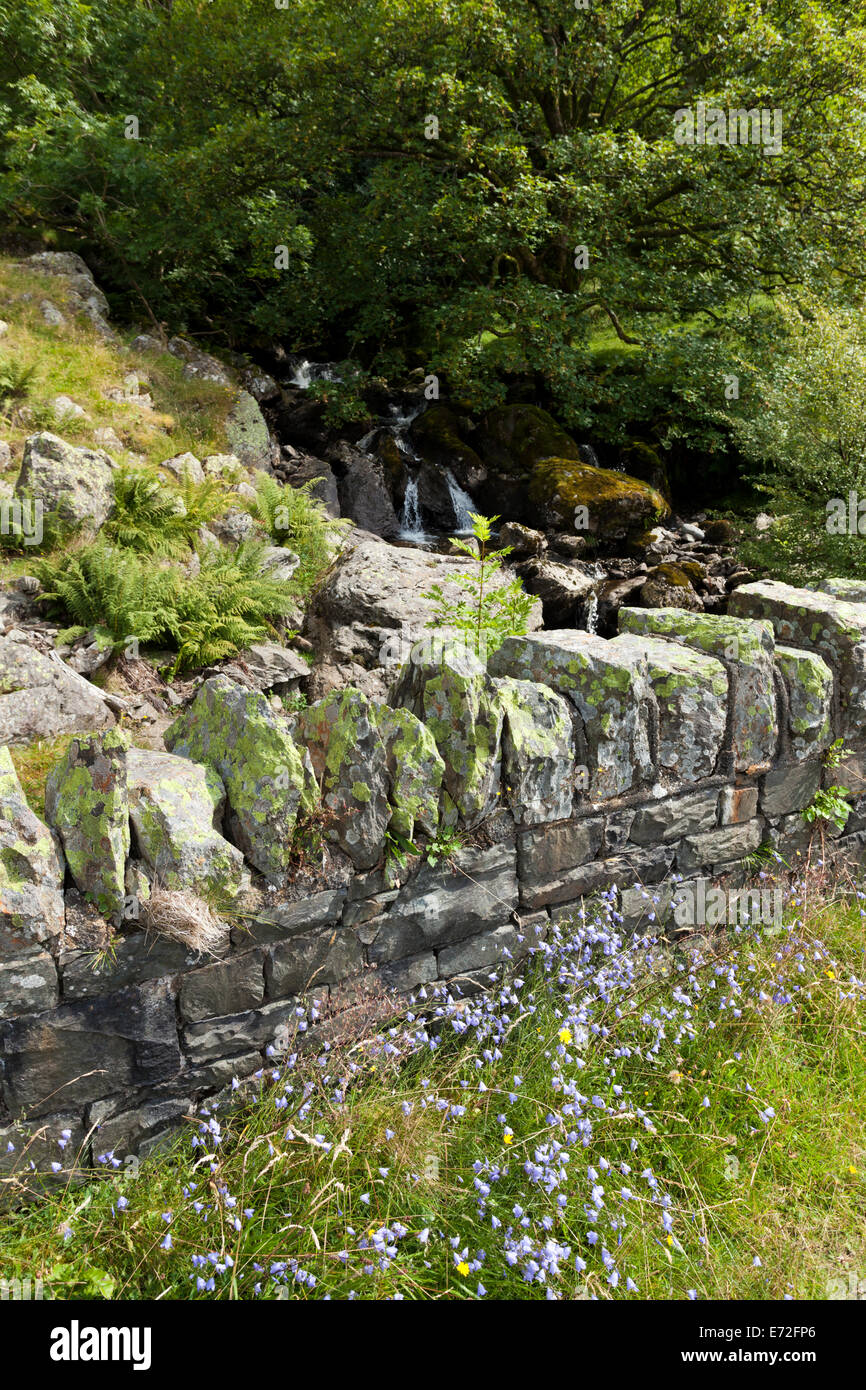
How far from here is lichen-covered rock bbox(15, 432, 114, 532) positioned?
25.0ft

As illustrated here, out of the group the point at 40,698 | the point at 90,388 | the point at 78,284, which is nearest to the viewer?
the point at 40,698

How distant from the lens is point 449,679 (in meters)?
3.17

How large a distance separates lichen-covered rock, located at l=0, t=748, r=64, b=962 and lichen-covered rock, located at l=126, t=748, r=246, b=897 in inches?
11.0

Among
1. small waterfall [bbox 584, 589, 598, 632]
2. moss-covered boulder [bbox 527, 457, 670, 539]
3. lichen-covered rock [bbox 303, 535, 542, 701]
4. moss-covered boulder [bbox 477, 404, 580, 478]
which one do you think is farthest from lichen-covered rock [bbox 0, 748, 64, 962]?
moss-covered boulder [bbox 477, 404, 580, 478]

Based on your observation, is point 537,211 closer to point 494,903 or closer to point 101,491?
point 101,491

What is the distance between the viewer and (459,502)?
13195 mm

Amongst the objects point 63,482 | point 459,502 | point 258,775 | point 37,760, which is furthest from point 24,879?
point 459,502

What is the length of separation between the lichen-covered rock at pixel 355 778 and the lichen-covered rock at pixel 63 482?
5.89m

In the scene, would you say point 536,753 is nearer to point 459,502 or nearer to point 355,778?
point 355,778

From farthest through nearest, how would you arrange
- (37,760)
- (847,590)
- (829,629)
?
1. (847,590)
2. (37,760)
3. (829,629)

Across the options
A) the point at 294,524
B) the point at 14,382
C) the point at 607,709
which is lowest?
the point at 607,709

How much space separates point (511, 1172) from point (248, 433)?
11.3 meters

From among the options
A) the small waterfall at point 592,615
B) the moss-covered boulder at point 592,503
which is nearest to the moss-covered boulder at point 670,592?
the small waterfall at point 592,615

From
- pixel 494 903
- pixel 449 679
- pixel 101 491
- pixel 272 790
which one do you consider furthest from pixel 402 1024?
pixel 101 491
